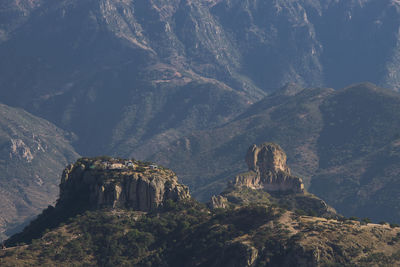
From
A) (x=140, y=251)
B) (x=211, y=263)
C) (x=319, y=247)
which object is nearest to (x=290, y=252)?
(x=319, y=247)

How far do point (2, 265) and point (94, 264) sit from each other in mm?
22447

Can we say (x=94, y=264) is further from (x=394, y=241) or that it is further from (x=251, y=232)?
(x=394, y=241)

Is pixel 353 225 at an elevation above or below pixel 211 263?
above

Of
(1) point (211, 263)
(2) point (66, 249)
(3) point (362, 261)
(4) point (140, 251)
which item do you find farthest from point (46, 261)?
(3) point (362, 261)

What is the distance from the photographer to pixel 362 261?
582ft

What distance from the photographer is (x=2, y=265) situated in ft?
586

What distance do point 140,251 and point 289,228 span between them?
35679 millimetres

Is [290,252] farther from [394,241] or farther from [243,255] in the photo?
[394,241]

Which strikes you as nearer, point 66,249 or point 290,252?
point 290,252

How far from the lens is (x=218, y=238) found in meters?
194

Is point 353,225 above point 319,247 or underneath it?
above

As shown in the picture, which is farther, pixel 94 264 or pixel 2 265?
pixel 94 264

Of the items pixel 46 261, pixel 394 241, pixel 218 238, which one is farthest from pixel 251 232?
pixel 46 261

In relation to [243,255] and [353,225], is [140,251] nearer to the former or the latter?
[243,255]
